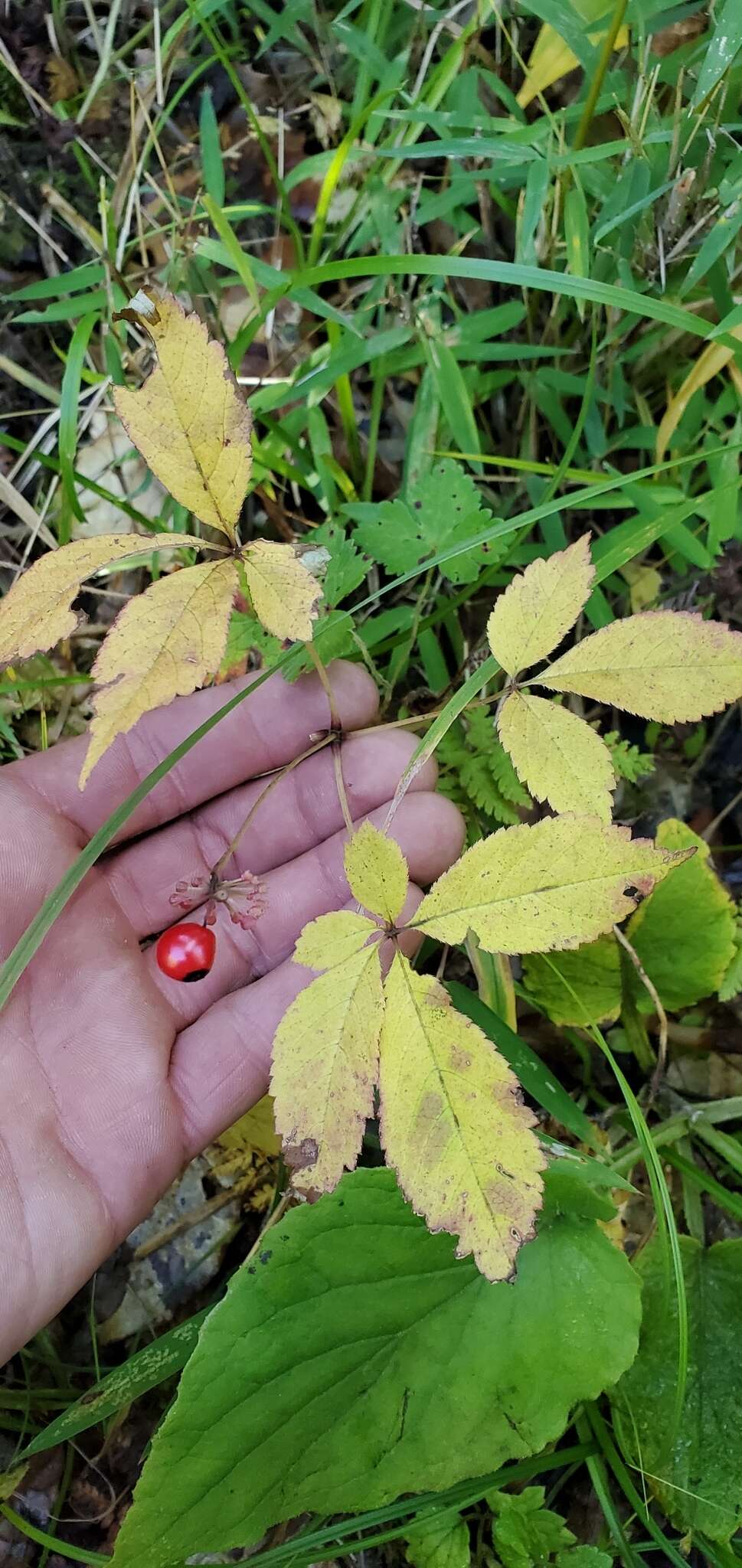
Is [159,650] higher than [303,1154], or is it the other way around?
[159,650]

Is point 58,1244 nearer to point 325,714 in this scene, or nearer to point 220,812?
point 220,812

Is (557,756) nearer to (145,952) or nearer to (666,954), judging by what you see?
(666,954)

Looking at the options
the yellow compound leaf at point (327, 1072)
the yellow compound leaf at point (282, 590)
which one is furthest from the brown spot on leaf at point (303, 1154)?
the yellow compound leaf at point (282, 590)

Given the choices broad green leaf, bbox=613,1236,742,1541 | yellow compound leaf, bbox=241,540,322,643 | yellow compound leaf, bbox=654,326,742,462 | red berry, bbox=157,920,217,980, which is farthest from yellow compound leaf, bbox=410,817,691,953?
yellow compound leaf, bbox=654,326,742,462

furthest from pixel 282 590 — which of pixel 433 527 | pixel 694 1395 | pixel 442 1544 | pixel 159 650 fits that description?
pixel 442 1544

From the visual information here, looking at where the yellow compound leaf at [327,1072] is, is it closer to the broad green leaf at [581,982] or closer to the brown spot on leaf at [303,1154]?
the brown spot on leaf at [303,1154]

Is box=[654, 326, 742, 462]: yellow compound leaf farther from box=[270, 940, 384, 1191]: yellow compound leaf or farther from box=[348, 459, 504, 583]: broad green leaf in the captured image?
box=[270, 940, 384, 1191]: yellow compound leaf
